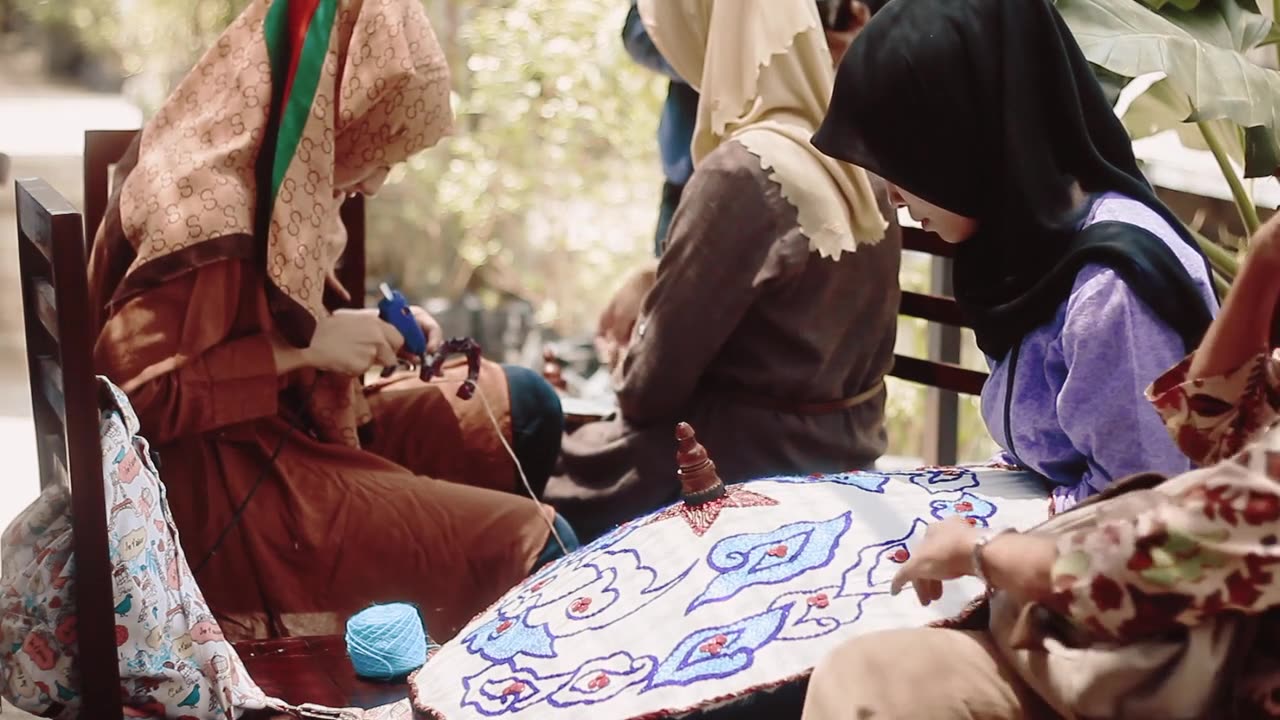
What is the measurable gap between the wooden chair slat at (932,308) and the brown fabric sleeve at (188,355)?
4.35 feet

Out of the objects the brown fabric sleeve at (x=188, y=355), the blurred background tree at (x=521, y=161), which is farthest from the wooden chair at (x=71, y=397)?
the blurred background tree at (x=521, y=161)

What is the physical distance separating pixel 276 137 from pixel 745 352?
907 millimetres

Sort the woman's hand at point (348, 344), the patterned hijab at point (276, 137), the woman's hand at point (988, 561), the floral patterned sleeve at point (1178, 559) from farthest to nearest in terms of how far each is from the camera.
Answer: the woman's hand at point (348, 344) → the patterned hijab at point (276, 137) → the woman's hand at point (988, 561) → the floral patterned sleeve at point (1178, 559)

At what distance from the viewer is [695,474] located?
1977 millimetres

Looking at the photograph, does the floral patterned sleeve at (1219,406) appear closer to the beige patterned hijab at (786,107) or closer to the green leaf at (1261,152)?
the green leaf at (1261,152)

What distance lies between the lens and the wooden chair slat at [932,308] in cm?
293

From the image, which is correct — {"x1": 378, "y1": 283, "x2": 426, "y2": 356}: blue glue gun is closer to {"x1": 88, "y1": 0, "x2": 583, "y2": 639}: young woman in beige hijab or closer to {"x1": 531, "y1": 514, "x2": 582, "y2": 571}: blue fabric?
{"x1": 88, "y1": 0, "x2": 583, "y2": 639}: young woman in beige hijab

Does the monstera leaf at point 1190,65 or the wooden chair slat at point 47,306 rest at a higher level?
the monstera leaf at point 1190,65

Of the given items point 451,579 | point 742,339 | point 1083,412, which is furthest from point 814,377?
point 1083,412

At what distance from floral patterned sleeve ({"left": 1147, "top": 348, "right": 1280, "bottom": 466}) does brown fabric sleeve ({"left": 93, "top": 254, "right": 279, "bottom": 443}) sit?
1.42 meters

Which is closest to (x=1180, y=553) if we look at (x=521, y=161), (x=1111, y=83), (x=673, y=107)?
(x=1111, y=83)

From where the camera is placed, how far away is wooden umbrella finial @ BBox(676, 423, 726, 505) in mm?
1973

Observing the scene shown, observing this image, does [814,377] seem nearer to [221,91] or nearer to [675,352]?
[675,352]

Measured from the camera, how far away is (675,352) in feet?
8.53
